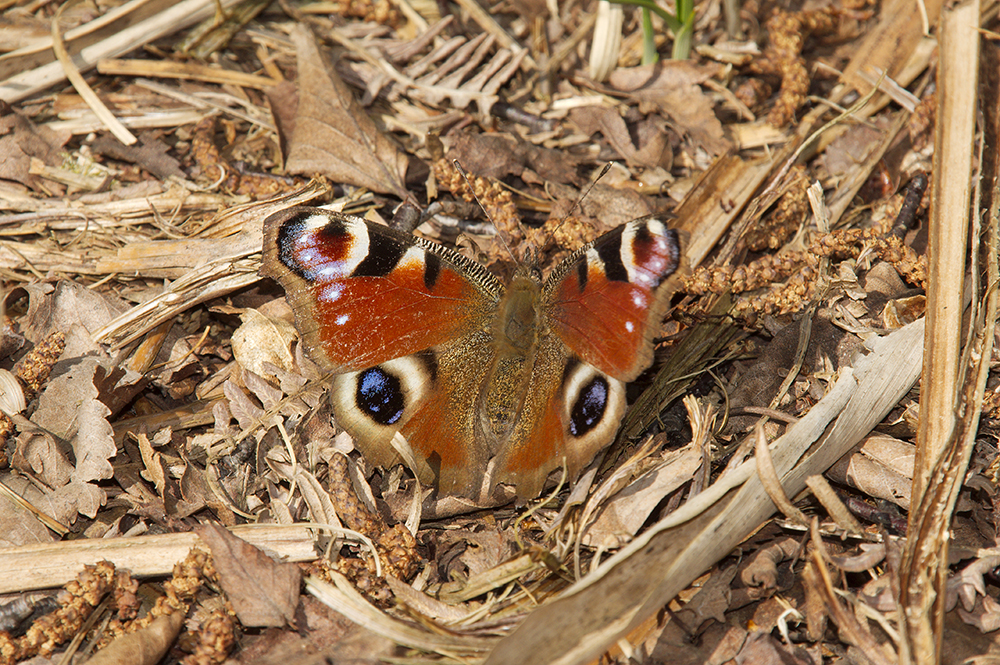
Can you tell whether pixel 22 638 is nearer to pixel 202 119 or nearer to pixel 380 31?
pixel 202 119

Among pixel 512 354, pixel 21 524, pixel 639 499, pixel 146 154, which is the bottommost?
pixel 21 524

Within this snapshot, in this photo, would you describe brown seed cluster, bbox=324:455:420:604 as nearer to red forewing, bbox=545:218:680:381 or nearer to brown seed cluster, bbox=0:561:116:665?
brown seed cluster, bbox=0:561:116:665

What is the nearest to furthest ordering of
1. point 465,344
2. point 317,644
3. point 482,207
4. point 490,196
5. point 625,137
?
point 317,644 → point 465,344 → point 482,207 → point 490,196 → point 625,137

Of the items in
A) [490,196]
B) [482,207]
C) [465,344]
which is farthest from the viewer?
[490,196]

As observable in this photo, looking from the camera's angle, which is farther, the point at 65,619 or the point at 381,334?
the point at 381,334

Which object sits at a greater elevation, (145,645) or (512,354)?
(512,354)

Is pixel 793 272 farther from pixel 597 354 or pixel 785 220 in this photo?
pixel 597 354

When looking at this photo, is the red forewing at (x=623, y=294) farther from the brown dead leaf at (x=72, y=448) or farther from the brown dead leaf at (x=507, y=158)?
the brown dead leaf at (x=72, y=448)

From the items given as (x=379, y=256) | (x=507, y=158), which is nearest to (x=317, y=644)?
(x=379, y=256)

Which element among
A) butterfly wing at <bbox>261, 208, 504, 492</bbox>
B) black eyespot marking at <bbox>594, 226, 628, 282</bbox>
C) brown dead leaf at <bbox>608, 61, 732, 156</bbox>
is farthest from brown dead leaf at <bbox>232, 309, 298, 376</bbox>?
brown dead leaf at <bbox>608, 61, 732, 156</bbox>

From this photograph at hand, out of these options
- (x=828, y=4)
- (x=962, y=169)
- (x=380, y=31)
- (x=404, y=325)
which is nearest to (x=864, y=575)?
(x=962, y=169)
